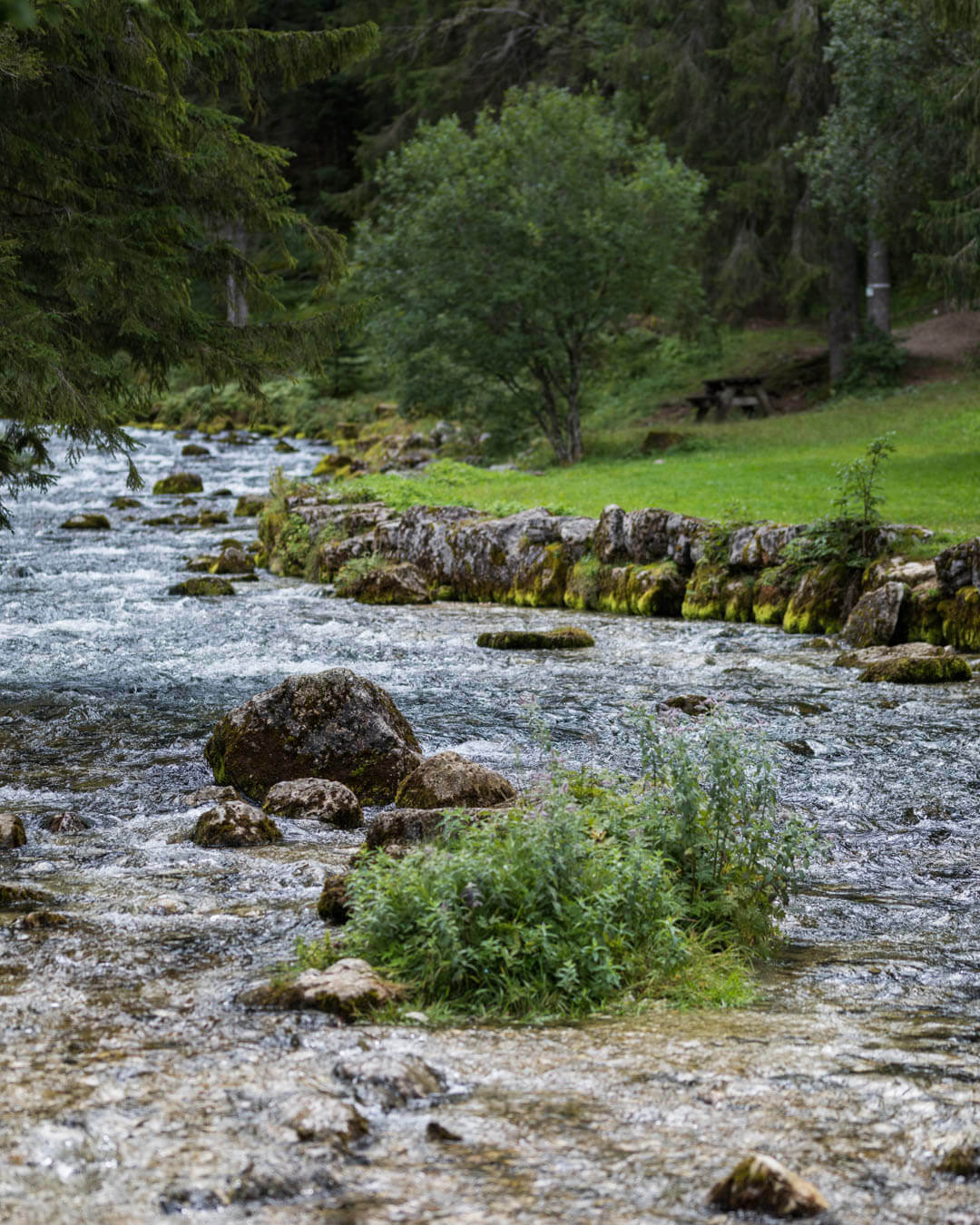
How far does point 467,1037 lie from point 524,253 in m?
24.4

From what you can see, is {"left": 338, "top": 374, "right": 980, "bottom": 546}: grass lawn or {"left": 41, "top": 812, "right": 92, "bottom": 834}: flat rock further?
{"left": 338, "top": 374, "right": 980, "bottom": 546}: grass lawn

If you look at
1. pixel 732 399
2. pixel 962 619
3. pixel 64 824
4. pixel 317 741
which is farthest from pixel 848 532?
pixel 732 399

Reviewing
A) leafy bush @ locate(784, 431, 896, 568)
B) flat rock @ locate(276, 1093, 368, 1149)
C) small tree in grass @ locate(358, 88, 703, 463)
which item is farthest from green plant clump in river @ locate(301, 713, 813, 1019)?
small tree in grass @ locate(358, 88, 703, 463)

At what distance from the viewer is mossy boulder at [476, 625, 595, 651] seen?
492 inches

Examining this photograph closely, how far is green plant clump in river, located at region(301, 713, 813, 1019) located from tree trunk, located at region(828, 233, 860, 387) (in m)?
28.9

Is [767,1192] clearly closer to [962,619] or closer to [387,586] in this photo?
[962,619]

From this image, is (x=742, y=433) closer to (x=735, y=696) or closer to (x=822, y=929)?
(x=735, y=696)

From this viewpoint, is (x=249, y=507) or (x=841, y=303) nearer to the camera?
(x=249, y=507)

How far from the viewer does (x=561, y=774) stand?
5438mm

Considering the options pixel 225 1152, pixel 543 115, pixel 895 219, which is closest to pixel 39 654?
pixel 225 1152

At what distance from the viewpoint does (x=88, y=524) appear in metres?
23.0

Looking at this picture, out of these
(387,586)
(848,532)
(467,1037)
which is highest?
(848,532)

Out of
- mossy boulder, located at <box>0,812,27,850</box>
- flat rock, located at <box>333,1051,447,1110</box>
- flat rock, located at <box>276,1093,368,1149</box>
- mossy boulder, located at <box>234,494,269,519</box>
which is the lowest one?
mossy boulder, located at <box>234,494,269,519</box>

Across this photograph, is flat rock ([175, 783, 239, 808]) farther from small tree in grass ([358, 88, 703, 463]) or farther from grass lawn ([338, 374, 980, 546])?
small tree in grass ([358, 88, 703, 463])
